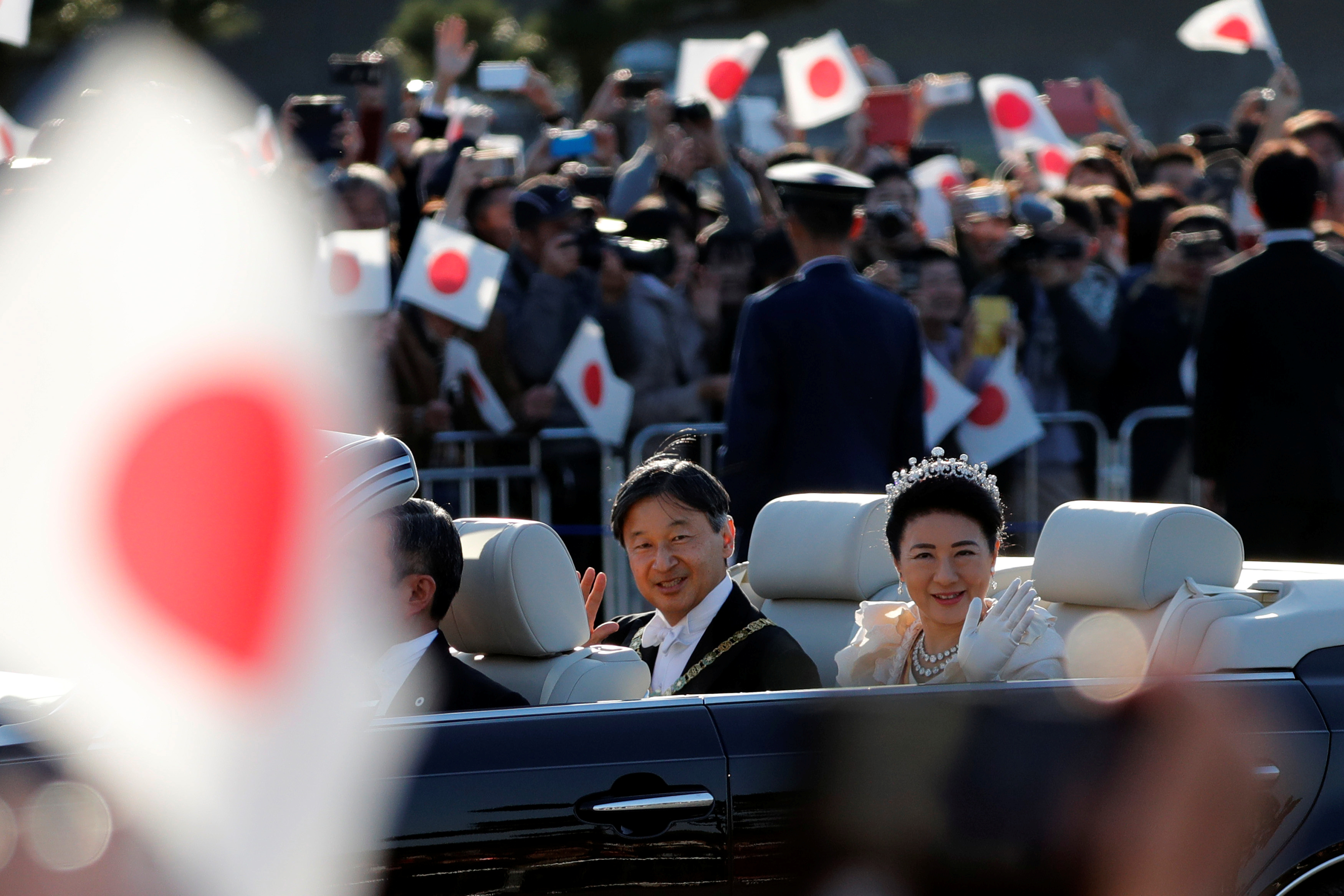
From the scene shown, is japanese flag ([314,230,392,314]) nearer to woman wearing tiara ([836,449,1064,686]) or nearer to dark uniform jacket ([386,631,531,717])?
woman wearing tiara ([836,449,1064,686])

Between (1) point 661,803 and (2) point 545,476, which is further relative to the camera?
(2) point 545,476

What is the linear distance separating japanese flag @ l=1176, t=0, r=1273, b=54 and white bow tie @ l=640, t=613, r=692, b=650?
7.52 metres

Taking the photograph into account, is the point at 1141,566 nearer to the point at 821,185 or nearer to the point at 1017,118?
the point at 821,185

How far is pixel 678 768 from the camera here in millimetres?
2686

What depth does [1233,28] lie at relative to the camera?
1023 cm

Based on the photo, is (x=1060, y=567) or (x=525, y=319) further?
(x=525, y=319)

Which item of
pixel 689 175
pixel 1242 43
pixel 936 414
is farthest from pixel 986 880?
pixel 1242 43

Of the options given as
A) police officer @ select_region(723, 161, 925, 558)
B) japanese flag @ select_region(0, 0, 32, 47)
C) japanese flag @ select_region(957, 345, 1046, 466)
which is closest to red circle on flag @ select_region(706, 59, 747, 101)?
japanese flag @ select_region(957, 345, 1046, 466)

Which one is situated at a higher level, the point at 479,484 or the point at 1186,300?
the point at 1186,300

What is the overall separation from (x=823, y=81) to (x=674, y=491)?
6862mm

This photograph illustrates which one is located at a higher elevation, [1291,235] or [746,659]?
[1291,235]

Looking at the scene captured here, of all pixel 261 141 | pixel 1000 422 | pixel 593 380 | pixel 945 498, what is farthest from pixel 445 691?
pixel 261 141

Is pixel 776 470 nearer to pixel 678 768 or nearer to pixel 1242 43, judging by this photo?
pixel 678 768

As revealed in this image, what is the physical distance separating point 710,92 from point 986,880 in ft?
25.7
